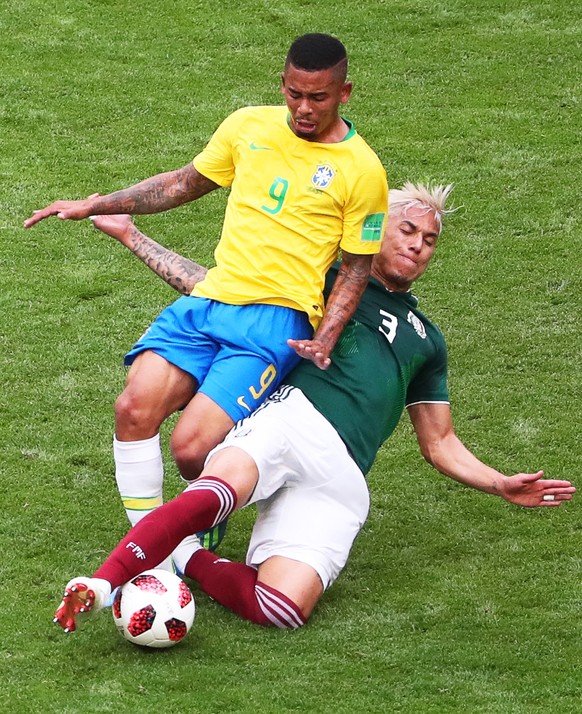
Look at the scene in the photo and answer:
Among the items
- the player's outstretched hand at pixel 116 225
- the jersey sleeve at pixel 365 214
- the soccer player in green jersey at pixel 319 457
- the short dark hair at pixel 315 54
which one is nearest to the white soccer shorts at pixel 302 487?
the soccer player in green jersey at pixel 319 457

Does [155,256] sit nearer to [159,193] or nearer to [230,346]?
[159,193]

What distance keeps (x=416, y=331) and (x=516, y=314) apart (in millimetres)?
2501

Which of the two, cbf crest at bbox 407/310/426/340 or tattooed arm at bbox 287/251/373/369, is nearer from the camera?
tattooed arm at bbox 287/251/373/369

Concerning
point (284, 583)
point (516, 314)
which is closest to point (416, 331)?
point (284, 583)

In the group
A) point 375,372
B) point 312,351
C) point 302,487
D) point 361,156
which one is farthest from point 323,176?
point 302,487

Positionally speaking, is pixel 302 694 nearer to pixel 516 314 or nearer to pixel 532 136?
pixel 516 314

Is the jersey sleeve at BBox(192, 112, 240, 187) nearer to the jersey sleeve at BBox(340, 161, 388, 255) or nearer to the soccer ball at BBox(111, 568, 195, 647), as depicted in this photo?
the jersey sleeve at BBox(340, 161, 388, 255)

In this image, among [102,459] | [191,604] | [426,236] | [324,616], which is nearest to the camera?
[191,604]

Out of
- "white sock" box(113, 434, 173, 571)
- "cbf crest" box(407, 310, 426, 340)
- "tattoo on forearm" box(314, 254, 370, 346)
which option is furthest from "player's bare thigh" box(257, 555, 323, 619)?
"cbf crest" box(407, 310, 426, 340)

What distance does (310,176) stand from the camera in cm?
563

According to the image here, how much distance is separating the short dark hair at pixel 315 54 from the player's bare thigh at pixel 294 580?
6.20 ft

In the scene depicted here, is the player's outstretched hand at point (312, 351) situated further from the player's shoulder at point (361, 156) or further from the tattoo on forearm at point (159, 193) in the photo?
the tattoo on forearm at point (159, 193)

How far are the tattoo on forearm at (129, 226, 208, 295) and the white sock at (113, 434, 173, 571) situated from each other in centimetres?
87

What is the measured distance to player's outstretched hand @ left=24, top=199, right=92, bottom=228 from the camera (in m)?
5.77
